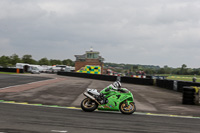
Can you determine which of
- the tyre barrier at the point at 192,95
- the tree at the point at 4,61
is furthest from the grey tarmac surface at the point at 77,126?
the tree at the point at 4,61

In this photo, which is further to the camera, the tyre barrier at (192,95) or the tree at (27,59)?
the tree at (27,59)

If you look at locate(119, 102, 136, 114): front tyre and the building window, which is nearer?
locate(119, 102, 136, 114): front tyre

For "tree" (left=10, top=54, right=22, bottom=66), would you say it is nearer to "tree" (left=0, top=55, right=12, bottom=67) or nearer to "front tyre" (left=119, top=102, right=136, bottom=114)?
"tree" (left=0, top=55, right=12, bottom=67)

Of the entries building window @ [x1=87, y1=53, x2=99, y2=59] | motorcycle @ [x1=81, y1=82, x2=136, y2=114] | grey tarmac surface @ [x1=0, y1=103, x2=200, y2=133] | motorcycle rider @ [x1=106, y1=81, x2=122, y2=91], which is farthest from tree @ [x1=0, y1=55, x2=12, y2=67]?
grey tarmac surface @ [x1=0, y1=103, x2=200, y2=133]

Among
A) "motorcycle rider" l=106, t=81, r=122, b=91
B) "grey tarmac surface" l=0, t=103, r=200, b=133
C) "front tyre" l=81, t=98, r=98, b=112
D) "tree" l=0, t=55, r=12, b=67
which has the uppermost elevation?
"tree" l=0, t=55, r=12, b=67

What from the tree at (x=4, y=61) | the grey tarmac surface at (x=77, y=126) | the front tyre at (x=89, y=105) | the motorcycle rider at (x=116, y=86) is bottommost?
the grey tarmac surface at (x=77, y=126)

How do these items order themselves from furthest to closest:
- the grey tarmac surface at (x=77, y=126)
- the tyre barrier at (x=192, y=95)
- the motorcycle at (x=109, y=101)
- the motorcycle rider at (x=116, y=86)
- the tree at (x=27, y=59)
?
the tree at (x=27, y=59)
the tyre barrier at (x=192, y=95)
the motorcycle at (x=109, y=101)
the motorcycle rider at (x=116, y=86)
the grey tarmac surface at (x=77, y=126)

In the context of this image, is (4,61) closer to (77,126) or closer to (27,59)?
(27,59)

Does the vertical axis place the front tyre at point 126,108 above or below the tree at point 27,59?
below

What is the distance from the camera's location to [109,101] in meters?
10.0

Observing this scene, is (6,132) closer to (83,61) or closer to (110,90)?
(110,90)

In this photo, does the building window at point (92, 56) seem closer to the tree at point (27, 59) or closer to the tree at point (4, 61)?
the tree at point (27, 59)

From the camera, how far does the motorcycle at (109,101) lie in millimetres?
10023

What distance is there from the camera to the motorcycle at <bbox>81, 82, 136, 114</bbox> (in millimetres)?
10023
